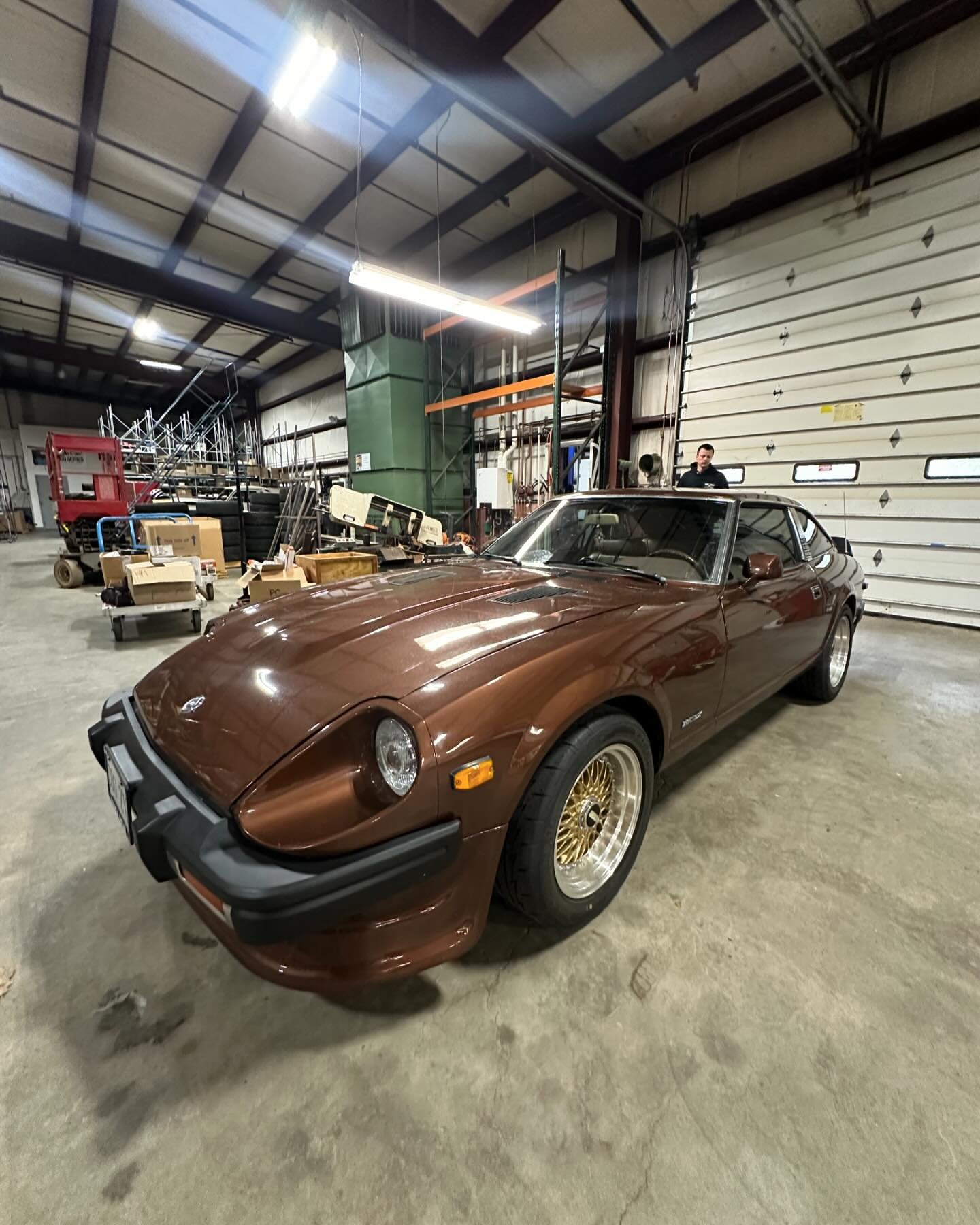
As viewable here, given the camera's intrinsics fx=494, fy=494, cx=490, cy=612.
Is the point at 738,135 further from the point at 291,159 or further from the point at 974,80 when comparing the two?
the point at 291,159

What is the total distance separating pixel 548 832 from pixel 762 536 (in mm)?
2098

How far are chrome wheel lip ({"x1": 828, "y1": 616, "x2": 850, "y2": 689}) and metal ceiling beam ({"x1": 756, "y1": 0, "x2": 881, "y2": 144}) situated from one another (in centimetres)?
493

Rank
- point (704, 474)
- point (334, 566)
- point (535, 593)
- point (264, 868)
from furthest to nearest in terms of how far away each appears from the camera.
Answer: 1. point (334, 566)
2. point (704, 474)
3. point (535, 593)
4. point (264, 868)

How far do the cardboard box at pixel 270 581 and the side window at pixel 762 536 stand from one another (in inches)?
152

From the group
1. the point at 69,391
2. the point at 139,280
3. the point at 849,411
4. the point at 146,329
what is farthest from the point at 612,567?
the point at 69,391

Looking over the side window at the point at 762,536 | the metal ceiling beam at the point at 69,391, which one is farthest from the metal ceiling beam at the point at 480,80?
the metal ceiling beam at the point at 69,391

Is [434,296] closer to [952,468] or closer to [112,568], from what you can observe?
[112,568]

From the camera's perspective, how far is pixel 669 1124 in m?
1.03

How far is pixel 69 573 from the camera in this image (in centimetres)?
737

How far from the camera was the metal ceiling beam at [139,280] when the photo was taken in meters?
7.80

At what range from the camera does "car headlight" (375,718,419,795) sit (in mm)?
1066

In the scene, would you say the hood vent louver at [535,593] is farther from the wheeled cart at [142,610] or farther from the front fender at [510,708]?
the wheeled cart at [142,610]

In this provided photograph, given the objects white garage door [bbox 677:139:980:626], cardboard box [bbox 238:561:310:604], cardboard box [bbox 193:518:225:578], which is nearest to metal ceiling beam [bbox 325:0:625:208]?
white garage door [bbox 677:139:980:626]

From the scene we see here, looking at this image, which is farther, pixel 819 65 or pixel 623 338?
pixel 623 338
